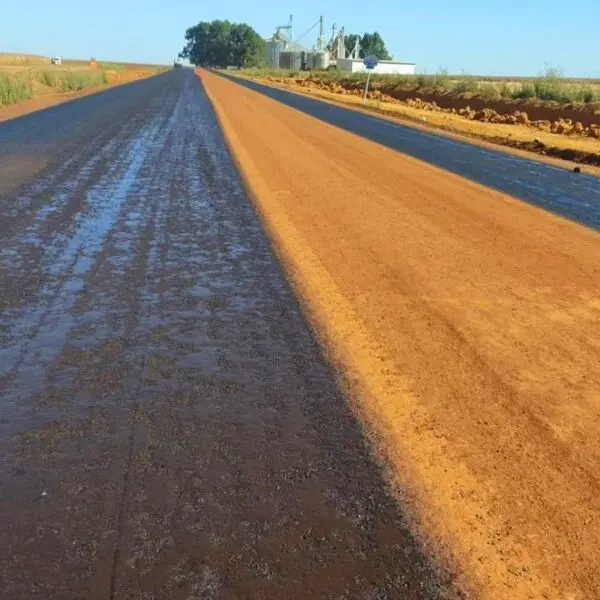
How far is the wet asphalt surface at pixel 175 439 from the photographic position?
11.2 ft

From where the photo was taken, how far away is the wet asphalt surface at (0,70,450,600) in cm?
342

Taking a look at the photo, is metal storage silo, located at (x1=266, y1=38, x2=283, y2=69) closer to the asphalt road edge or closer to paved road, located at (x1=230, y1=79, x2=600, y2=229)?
paved road, located at (x1=230, y1=79, x2=600, y2=229)

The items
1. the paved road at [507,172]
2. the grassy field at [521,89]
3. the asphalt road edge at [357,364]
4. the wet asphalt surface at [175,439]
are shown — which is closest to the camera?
the wet asphalt surface at [175,439]

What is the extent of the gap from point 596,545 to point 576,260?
21.5ft

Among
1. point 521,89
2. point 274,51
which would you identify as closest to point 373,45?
point 274,51

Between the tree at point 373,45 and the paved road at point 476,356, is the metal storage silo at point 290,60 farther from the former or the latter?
the paved road at point 476,356

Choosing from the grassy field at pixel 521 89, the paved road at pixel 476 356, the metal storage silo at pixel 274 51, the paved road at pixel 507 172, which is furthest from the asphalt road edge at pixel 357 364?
the metal storage silo at pixel 274 51

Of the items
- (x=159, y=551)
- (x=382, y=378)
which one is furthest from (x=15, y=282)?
(x=159, y=551)

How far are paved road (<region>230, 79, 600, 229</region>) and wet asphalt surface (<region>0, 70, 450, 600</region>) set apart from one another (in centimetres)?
738

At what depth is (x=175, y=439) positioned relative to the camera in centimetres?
461

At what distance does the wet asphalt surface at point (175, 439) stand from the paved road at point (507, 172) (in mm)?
7384

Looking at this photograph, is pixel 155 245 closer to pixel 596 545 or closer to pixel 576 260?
pixel 576 260

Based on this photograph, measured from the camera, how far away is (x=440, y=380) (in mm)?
5711

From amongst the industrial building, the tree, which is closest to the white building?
the industrial building
